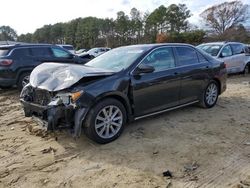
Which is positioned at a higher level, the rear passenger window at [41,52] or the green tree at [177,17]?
the green tree at [177,17]

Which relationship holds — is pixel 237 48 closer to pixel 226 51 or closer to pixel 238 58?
pixel 238 58

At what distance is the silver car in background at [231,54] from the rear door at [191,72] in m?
5.04

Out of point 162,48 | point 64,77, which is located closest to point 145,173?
point 64,77

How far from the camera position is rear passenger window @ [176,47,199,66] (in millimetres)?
6200

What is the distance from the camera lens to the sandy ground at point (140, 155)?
12.3 ft

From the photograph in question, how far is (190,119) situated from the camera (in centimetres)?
610

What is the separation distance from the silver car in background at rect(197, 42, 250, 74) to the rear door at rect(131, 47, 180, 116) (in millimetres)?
6071

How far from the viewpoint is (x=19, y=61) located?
934 cm

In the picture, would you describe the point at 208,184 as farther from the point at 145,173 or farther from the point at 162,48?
the point at 162,48

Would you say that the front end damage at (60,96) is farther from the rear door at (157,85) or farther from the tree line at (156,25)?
the tree line at (156,25)

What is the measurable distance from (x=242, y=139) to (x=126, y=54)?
2.57m

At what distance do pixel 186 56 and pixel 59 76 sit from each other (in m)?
2.87

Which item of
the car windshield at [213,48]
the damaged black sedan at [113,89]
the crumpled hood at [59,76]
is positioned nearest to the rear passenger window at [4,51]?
the damaged black sedan at [113,89]

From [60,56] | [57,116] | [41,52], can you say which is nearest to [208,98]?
[57,116]
